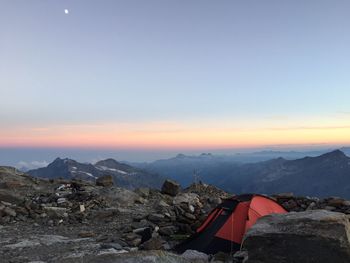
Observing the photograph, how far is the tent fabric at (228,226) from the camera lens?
59.7 ft

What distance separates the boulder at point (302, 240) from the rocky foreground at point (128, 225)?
31 millimetres

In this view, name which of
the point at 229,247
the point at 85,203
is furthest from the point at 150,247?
the point at 85,203

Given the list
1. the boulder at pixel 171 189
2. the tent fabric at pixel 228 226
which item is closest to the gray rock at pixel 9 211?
the tent fabric at pixel 228 226

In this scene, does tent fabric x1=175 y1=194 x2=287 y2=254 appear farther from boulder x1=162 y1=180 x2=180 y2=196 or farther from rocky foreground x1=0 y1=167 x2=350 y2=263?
boulder x1=162 y1=180 x2=180 y2=196

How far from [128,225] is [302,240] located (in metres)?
12.0

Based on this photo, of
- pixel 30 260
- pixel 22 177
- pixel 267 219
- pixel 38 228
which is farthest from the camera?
pixel 22 177

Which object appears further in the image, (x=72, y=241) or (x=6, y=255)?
(x=72, y=241)

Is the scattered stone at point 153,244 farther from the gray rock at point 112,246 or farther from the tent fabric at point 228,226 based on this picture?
the gray rock at point 112,246

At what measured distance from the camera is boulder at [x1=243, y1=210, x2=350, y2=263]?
12.8 m

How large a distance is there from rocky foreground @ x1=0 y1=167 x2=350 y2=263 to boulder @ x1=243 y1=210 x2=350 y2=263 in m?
0.03

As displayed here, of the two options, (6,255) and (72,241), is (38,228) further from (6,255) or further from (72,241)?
(6,255)

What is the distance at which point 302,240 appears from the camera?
13.1 metres

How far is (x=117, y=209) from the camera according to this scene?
26281 millimetres

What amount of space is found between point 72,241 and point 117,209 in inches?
258
